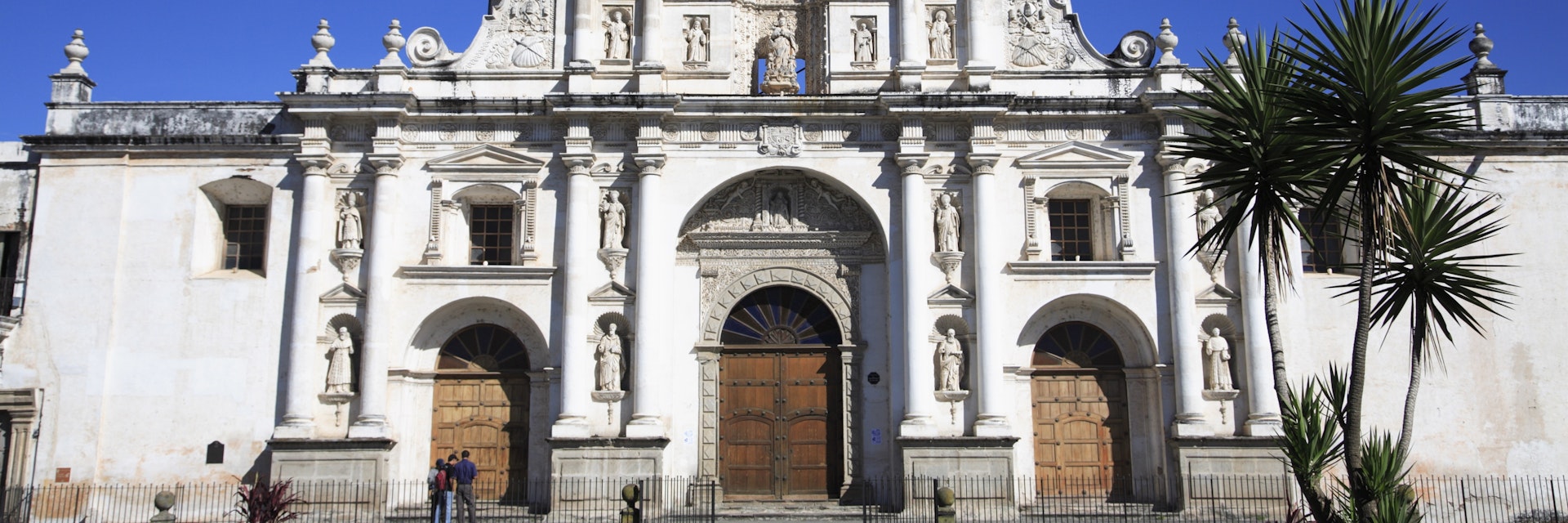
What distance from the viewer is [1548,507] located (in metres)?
20.4

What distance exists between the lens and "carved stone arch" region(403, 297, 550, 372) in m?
20.9

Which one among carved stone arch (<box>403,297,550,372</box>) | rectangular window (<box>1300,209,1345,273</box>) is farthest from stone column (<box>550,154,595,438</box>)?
rectangular window (<box>1300,209,1345,273</box>)

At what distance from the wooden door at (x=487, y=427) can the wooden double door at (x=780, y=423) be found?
3470 mm

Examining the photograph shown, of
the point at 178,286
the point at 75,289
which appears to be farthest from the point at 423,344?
the point at 75,289

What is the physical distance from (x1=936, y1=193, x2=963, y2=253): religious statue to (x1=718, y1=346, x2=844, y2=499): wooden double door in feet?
8.90

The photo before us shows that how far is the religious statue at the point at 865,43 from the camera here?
21812 millimetres

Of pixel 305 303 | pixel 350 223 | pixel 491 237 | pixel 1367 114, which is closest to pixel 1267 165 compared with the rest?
pixel 1367 114

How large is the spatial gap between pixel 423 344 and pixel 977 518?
32.3 feet

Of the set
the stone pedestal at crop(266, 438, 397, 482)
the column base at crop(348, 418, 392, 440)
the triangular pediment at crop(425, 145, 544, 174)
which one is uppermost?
the triangular pediment at crop(425, 145, 544, 174)

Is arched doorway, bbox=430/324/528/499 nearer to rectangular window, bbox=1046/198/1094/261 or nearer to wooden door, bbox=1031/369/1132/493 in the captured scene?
wooden door, bbox=1031/369/1132/493

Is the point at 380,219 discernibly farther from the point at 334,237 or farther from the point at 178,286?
the point at 178,286

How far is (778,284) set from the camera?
21.6 metres

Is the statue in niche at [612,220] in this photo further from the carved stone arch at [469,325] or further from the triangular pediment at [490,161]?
the carved stone arch at [469,325]

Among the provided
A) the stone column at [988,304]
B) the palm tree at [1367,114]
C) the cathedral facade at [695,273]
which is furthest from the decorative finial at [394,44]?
the palm tree at [1367,114]
